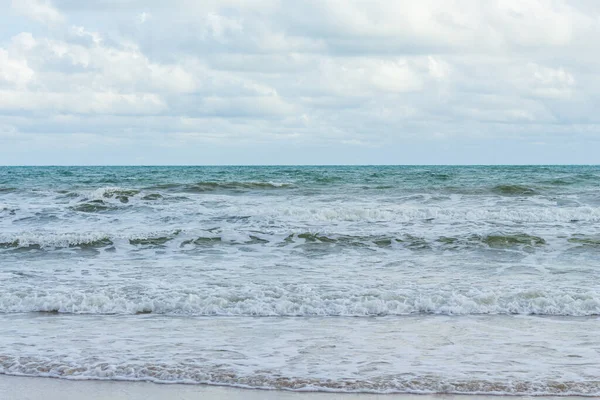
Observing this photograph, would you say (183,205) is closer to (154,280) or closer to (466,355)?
(154,280)

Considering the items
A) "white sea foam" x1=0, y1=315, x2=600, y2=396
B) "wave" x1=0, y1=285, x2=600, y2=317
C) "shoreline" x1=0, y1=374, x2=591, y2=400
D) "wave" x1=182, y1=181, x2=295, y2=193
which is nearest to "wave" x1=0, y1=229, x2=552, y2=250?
"wave" x1=0, y1=285, x2=600, y2=317

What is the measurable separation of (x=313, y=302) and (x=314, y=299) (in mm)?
128

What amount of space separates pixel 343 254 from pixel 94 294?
5813mm

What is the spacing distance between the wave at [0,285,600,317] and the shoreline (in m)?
2.89

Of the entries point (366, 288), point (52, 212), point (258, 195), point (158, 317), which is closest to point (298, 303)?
point (366, 288)

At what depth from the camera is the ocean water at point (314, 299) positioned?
666 cm

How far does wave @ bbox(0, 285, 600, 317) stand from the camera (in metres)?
9.16

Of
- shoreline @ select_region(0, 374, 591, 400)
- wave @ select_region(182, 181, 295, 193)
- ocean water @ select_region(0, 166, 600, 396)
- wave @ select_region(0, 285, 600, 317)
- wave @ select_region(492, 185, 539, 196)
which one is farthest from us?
wave @ select_region(182, 181, 295, 193)

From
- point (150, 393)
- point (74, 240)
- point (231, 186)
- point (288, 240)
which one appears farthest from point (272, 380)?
point (231, 186)

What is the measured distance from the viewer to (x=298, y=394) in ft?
19.9

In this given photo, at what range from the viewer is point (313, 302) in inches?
371

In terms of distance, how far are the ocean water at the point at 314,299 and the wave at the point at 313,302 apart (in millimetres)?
31

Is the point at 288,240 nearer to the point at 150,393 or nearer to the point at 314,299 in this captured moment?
the point at 314,299

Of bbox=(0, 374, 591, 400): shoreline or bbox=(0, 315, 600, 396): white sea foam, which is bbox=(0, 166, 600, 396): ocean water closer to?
bbox=(0, 315, 600, 396): white sea foam
